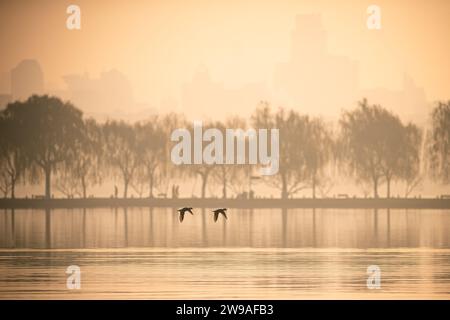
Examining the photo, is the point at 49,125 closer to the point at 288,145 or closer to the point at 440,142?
the point at 288,145

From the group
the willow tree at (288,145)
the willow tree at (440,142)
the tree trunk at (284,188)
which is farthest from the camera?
the willow tree at (288,145)

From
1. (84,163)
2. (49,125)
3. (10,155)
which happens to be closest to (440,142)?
(84,163)

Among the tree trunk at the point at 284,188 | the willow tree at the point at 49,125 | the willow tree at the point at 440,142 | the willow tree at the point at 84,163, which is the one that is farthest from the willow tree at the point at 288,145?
the willow tree at the point at 49,125

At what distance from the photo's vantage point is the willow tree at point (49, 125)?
106 metres

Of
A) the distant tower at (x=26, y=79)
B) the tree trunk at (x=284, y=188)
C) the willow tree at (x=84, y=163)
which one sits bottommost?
the tree trunk at (x=284, y=188)

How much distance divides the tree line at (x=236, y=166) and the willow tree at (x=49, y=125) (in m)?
0.10

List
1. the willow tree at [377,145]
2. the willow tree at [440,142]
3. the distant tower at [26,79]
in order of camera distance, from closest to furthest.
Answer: the willow tree at [440,142] < the willow tree at [377,145] < the distant tower at [26,79]

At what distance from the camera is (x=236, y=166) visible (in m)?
112

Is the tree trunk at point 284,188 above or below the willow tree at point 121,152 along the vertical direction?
below

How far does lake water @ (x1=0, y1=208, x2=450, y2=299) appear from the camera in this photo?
26703 millimetres

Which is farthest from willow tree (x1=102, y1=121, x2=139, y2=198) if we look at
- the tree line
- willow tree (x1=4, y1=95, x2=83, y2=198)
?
willow tree (x1=4, y1=95, x2=83, y2=198)

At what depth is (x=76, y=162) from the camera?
110625mm

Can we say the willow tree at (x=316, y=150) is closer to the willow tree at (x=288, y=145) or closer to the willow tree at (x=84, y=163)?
the willow tree at (x=288, y=145)

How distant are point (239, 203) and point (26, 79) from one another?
65388mm
